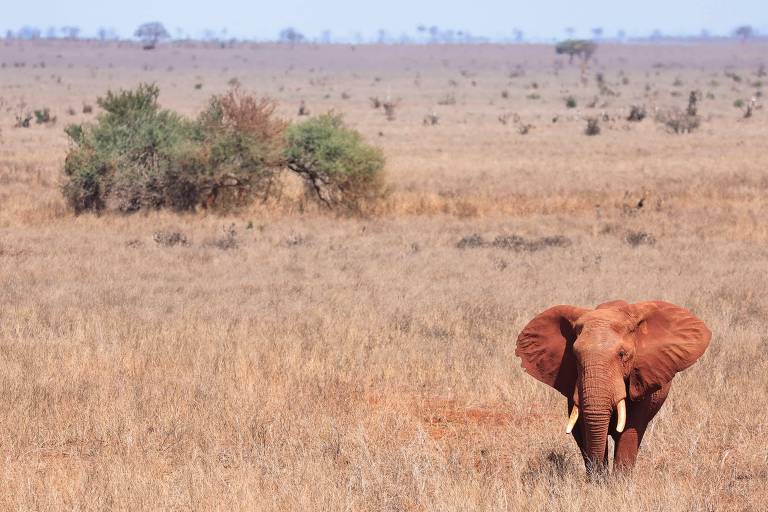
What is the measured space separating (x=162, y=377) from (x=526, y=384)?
319 cm

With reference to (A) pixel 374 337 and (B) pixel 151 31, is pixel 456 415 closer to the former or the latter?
(A) pixel 374 337

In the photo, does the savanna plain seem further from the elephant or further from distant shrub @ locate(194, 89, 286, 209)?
distant shrub @ locate(194, 89, 286, 209)

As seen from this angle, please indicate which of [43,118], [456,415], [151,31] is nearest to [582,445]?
[456,415]

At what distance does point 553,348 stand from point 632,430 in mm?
685

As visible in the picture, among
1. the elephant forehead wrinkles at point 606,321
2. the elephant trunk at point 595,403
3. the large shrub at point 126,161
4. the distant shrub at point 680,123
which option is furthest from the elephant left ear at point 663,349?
the distant shrub at point 680,123

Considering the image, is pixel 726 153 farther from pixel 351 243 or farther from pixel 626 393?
pixel 626 393

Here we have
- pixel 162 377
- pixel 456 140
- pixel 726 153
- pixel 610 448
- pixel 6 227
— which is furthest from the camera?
pixel 456 140

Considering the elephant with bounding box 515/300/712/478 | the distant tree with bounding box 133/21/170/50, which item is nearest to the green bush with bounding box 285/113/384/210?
the elephant with bounding box 515/300/712/478

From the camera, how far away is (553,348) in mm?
6711

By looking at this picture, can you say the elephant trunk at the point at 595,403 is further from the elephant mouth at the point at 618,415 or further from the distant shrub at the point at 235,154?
the distant shrub at the point at 235,154

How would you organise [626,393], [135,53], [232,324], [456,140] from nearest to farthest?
[626,393] → [232,324] → [456,140] → [135,53]

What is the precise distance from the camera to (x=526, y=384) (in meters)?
9.48

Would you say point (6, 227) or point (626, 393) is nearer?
point (626, 393)

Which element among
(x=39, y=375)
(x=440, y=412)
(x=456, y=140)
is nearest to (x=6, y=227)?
(x=39, y=375)
